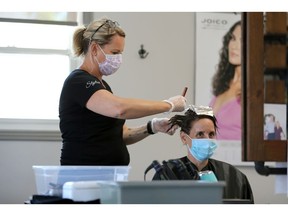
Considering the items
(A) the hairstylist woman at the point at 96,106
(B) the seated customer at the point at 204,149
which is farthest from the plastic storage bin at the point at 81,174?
(B) the seated customer at the point at 204,149

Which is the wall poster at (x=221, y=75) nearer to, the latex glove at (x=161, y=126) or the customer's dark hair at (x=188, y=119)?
the customer's dark hair at (x=188, y=119)

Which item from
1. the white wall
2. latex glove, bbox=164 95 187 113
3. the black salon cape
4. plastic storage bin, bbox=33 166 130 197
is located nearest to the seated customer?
the black salon cape

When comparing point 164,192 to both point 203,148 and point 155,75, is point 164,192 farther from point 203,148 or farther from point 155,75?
point 155,75

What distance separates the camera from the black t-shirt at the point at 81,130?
6.37 feet

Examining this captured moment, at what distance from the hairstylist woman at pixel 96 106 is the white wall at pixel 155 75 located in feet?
3.86

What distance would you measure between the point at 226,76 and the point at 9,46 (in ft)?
4.84

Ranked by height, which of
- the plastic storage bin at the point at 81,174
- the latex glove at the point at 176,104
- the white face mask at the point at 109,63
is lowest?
the plastic storage bin at the point at 81,174

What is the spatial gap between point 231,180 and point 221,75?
125 centimetres

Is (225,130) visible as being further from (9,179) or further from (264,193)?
(9,179)

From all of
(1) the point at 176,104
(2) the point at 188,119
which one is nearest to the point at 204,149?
(2) the point at 188,119

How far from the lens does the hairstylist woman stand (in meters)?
1.83

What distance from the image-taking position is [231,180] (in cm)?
241

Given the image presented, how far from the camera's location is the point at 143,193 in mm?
1162

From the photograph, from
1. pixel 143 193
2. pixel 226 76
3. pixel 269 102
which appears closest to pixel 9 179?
pixel 226 76
